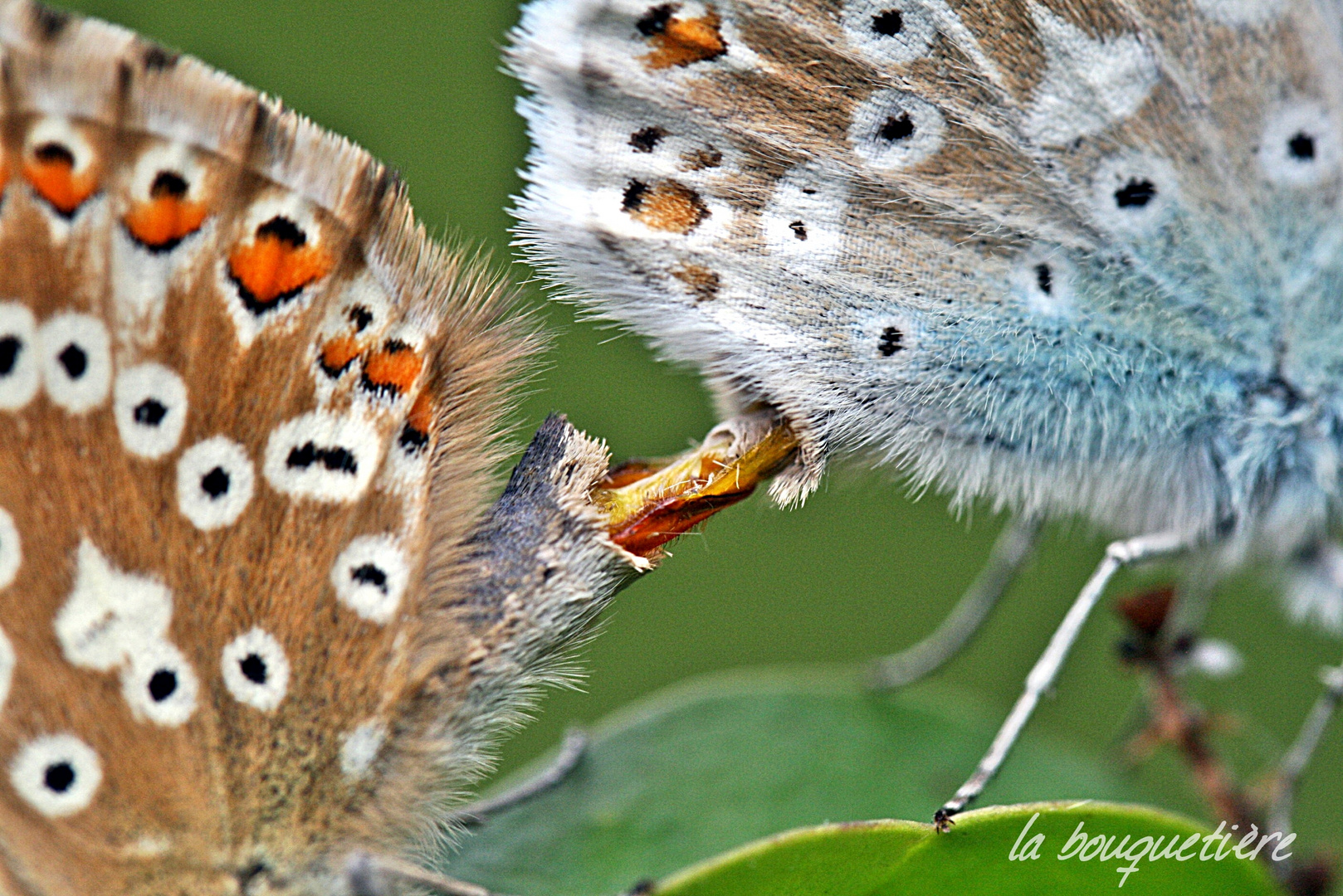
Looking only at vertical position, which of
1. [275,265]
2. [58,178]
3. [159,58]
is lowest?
[275,265]

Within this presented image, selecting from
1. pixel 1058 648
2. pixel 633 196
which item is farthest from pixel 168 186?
pixel 1058 648

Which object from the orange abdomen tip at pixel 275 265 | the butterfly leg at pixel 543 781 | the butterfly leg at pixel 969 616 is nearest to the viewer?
the orange abdomen tip at pixel 275 265

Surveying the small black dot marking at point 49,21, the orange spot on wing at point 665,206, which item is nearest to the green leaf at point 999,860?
the orange spot on wing at point 665,206

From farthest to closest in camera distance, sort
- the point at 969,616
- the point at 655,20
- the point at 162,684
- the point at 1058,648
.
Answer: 1. the point at 969,616
2. the point at 1058,648
3. the point at 655,20
4. the point at 162,684

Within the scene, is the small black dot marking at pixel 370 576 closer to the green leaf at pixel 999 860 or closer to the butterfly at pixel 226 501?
the butterfly at pixel 226 501

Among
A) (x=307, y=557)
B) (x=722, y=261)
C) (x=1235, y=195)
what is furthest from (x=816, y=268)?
(x=307, y=557)

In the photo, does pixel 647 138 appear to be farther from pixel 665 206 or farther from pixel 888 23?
pixel 888 23
